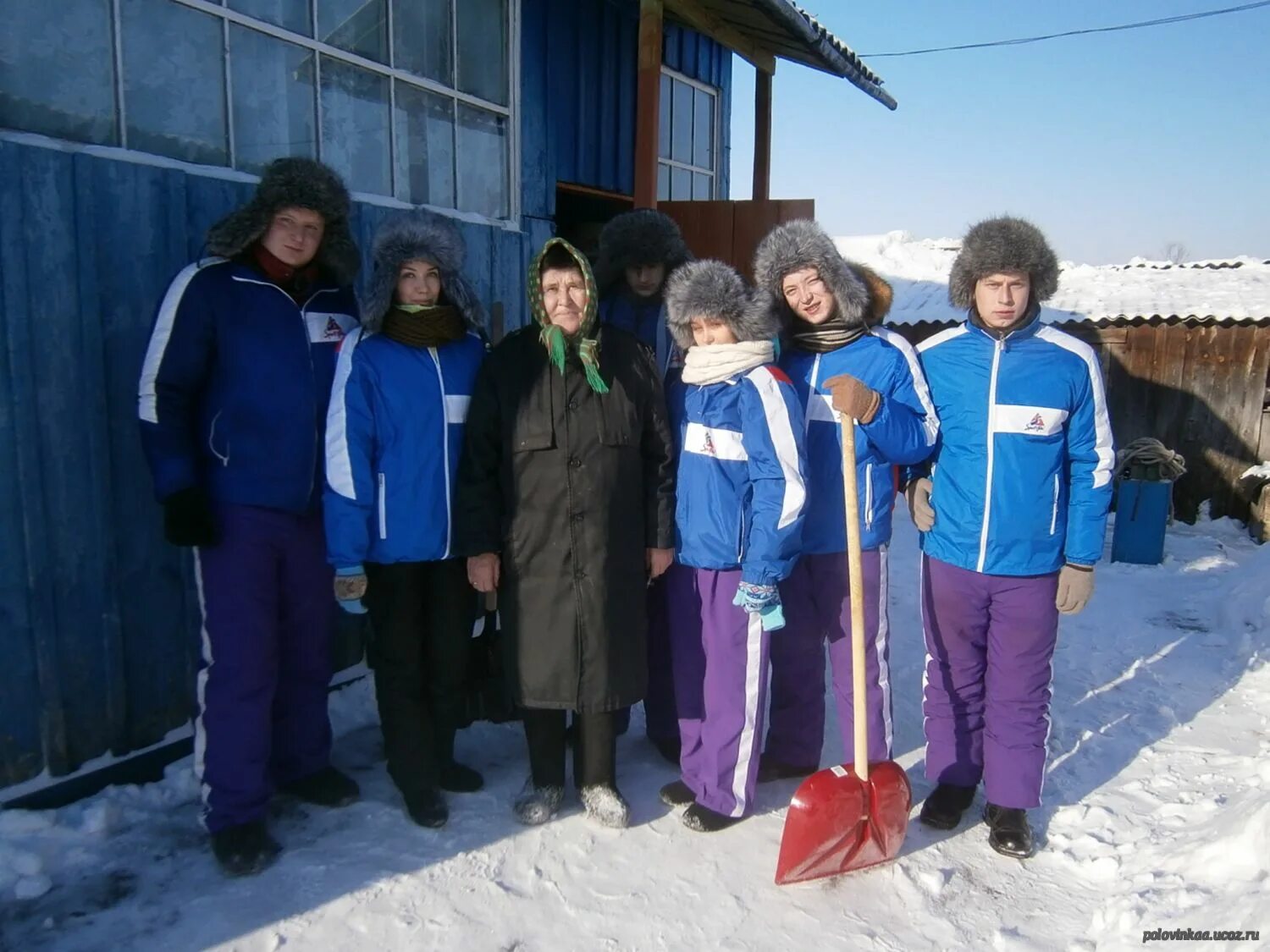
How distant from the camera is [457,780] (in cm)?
308

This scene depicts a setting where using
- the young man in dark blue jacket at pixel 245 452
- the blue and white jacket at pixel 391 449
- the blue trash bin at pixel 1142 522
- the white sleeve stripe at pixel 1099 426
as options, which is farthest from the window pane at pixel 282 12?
the blue trash bin at pixel 1142 522

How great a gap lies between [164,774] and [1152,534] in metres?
6.97

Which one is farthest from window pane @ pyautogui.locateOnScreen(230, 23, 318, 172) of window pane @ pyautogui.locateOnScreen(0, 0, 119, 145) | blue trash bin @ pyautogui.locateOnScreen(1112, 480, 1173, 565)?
blue trash bin @ pyautogui.locateOnScreen(1112, 480, 1173, 565)

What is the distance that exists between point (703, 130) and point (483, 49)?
294cm

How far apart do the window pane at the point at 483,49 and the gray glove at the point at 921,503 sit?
298 centimetres

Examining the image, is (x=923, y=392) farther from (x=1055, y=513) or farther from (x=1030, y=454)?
(x=1055, y=513)

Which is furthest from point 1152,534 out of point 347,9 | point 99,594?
point 99,594

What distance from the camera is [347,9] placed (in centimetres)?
371

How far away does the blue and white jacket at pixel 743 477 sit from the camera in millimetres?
2627

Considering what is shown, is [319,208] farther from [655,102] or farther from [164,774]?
[655,102]

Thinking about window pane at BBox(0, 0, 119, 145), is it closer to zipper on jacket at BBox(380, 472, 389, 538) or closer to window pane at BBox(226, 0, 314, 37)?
window pane at BBox(226, 0, 314, 37)

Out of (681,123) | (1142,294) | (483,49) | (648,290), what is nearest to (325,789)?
(648,290)

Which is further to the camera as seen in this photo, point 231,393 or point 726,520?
point 726,520

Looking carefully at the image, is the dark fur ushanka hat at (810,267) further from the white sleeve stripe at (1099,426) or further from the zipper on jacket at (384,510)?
the zipper on jacket at (384,510)
